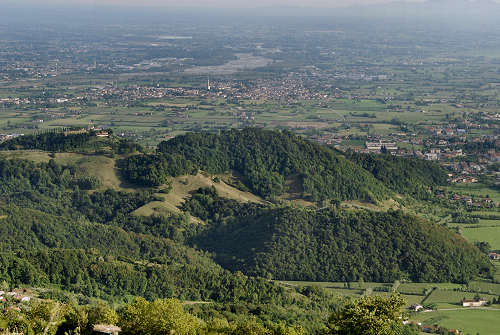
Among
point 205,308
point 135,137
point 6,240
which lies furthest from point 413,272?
point 135,137

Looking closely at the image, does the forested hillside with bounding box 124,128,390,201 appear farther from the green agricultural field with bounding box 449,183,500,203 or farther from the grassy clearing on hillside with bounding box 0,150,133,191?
the green agricultural field with bounding box 449,183,500,203

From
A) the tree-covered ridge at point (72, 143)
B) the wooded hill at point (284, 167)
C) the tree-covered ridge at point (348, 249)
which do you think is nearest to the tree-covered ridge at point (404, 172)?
the wooded hill at point (284, 167)

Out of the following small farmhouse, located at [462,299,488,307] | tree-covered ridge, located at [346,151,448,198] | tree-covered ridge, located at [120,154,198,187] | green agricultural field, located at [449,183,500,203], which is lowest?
green agricultural field, located at [449,183,500,203]

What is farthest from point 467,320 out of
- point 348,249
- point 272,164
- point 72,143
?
point 72,143

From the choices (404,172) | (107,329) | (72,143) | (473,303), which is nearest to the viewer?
(107,329)

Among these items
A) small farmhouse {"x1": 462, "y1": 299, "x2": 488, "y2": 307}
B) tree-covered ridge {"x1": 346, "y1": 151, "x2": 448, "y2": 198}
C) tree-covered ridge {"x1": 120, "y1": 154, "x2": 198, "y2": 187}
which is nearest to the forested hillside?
tree-covered ridge {"x1": 120, "y1": 154, "x2": 198, "y2": 187}

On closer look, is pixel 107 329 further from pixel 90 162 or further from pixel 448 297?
pixel 90 162
